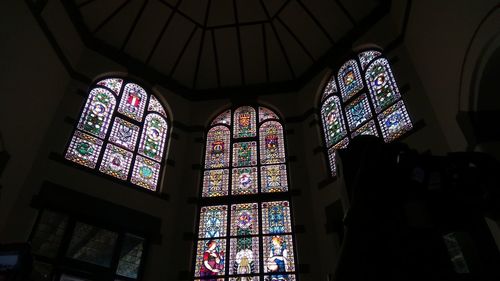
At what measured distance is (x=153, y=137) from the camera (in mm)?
9086

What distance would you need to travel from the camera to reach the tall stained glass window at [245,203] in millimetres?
7406

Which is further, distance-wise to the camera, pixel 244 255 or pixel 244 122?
pixel 244 122

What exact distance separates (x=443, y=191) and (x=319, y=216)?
5.06 m

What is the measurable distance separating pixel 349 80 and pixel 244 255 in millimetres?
4772

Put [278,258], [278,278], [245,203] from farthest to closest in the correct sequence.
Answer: [245,203], [278,258], [278,278]

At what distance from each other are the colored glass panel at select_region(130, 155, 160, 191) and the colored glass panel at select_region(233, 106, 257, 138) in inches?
90.5

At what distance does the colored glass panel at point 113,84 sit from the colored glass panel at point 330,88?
5232 mm

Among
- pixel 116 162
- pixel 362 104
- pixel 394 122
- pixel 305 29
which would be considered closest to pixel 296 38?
pixel 305 29

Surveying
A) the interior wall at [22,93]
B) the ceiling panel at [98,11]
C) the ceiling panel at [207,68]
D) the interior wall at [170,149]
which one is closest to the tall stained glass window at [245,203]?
the interior wall at [170,149]

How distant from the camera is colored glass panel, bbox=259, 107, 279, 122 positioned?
992cm

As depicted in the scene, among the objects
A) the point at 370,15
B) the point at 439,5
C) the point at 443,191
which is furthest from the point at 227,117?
the point at 443,191

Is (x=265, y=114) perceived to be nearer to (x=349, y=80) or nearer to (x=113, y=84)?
(x=349, y=80)

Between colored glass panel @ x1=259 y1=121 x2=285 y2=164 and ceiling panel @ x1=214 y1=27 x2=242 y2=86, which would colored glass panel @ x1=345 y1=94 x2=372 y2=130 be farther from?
ceiling panel @ x1=214 y1=27 x2=242 y2=86

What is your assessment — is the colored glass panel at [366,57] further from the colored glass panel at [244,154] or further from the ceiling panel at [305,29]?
the colored glass panel at [244,154]
